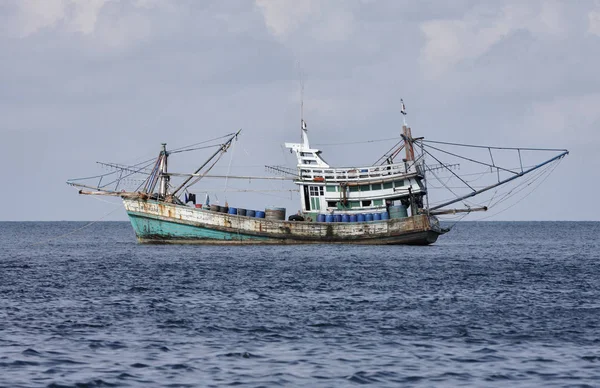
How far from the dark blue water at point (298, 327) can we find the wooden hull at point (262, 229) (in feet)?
51.3

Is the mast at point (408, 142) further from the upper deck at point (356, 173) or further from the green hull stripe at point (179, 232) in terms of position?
the green hull stripe at point (179, 232)

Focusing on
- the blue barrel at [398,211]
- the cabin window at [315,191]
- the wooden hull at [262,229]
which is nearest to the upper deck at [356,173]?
the cabin window at [315,191]

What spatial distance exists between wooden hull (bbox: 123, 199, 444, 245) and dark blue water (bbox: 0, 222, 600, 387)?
15632 millimetres

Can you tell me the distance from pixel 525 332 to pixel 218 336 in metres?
9.23

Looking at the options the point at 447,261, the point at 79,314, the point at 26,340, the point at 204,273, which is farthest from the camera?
the point at 447,261

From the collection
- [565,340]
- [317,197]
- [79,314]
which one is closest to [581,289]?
[565,340]

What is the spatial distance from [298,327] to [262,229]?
39255 millimetres

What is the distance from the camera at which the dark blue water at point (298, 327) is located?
20453 mm

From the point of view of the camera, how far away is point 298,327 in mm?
27000

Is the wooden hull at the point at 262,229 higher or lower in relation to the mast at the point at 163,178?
lower

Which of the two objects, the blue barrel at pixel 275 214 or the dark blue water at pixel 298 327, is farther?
the blue barrel at pixel 275 214

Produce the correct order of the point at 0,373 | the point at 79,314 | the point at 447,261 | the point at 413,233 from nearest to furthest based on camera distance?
1. the point at 0,373
2. the point at 79,314
3. the point at 447,261
4. the point at 413,233

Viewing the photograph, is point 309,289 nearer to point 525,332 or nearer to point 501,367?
point 525,332

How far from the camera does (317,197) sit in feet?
219
